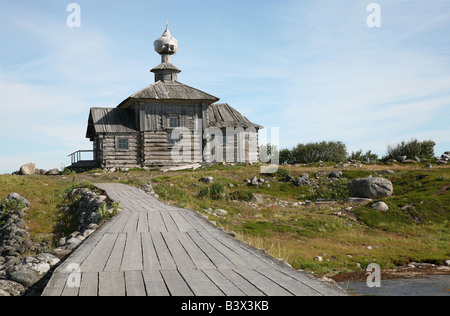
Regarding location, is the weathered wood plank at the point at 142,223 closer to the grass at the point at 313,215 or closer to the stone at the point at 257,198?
the grass at the point at 313,215

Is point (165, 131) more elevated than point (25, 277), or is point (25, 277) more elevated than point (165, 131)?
point (165, 131)

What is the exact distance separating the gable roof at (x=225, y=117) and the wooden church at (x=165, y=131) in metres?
0.09

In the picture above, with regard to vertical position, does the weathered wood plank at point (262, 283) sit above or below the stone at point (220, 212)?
above

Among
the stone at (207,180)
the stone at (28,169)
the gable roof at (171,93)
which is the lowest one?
the stone at (207,180)

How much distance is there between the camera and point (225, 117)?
37969 millimetres

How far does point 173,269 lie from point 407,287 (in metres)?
6.36

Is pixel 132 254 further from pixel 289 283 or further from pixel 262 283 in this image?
pixel 289 283

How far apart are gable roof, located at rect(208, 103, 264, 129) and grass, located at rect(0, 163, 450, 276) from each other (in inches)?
319

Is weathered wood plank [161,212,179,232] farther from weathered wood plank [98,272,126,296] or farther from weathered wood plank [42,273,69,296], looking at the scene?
weathered wood plank [42,273,69,296]

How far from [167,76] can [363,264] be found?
29.0 m

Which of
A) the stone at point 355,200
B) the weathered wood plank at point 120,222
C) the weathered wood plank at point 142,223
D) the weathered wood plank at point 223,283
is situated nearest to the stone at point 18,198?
the weathered wood plank at point 120,222

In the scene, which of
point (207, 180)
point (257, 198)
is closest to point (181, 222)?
point (257, 198)

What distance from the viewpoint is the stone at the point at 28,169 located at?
35.8 metres
